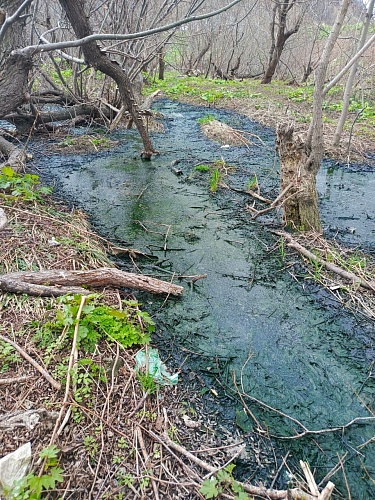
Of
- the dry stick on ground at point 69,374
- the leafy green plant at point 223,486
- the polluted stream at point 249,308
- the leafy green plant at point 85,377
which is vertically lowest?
the polluted stream at point 249,308

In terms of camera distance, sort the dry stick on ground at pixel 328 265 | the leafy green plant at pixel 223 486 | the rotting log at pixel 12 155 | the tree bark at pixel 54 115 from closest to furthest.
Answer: the leafy green plant at pixel 223 486 → the dry stick on ground at pixel 328 265 → the rotting log at pixel 12 155 → the tree bark at pixel 54 115

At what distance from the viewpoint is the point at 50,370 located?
89.4 inches

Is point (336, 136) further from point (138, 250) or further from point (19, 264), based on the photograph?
point (19, 264)

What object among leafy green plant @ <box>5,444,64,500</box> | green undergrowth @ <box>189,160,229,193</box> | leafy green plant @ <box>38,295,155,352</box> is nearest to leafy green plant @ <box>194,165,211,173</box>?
green undergrowth @ <box>189,160,229,193</box>

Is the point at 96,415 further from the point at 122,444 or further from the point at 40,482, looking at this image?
the point at 40,482

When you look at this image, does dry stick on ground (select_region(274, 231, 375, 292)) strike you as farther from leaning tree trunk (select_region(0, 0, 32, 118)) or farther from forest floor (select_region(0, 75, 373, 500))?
leaning tree trunk (select_region(0, 0, 32, 118))

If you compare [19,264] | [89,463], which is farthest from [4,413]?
[19,264]

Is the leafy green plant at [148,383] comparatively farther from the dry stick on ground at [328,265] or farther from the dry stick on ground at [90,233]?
the dry stick on ground at [328,265]

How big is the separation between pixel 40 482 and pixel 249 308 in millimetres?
2147

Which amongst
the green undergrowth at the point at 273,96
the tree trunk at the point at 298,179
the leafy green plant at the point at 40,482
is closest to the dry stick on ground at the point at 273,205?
the tree trunk at the point at 298,179

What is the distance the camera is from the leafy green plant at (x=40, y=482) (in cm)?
155

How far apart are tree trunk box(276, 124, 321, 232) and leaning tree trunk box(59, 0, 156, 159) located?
2.87 meters

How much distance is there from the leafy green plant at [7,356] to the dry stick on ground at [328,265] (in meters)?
2.92

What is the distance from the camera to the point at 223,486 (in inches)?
73.7
